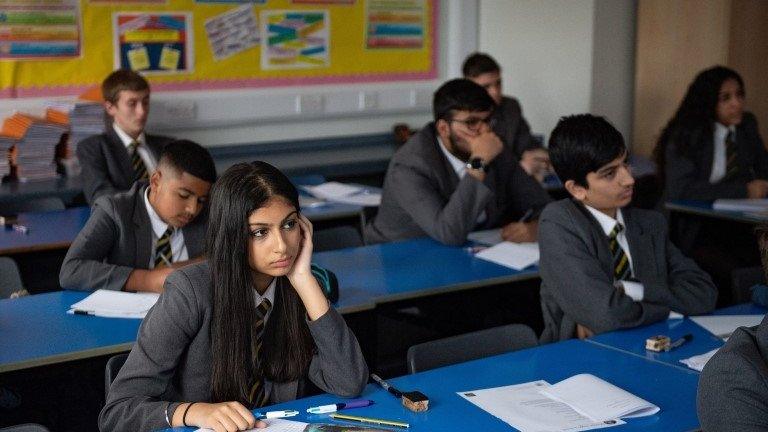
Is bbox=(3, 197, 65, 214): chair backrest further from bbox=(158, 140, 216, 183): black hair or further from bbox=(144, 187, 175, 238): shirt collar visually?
bbox=(158, 140, 216, 183): black hair

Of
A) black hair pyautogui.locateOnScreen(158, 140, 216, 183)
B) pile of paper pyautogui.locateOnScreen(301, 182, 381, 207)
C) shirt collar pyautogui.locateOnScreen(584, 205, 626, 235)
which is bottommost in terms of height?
pile of paper pyautogui.locateOnScreen(301, 182, 381, 207)

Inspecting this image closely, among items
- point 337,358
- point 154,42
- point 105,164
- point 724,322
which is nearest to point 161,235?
point 337,358

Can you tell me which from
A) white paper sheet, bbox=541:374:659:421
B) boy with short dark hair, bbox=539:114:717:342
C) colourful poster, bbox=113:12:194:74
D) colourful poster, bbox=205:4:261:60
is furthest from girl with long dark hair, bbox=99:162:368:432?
colourful poster, bbox=205:4:261:60

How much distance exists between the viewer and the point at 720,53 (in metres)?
6.34

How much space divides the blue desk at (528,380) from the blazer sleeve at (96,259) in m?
1.20

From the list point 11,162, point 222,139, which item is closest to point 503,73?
point 222,139

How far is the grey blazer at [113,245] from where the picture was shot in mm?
3264

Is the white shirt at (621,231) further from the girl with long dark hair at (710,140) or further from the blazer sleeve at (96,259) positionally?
the girl with long dark hair at (710,140)

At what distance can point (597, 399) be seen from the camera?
2.33 m

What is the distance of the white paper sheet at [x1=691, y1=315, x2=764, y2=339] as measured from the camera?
116 inches

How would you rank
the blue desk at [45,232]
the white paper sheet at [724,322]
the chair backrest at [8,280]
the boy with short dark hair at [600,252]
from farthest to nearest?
the blue desk at [45,232] → the chair backrest at [8,280] → the boy with short dark hair at [600,252] → the white paper sheet at [724,322]

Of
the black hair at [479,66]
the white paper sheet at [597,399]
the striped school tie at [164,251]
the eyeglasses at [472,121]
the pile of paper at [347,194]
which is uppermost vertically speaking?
the black hair at [479,66]

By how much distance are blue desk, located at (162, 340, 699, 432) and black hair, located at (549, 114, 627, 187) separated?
63 centimetres

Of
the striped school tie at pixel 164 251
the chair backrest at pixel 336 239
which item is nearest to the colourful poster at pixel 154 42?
the chair backrest at pixel 336 239
